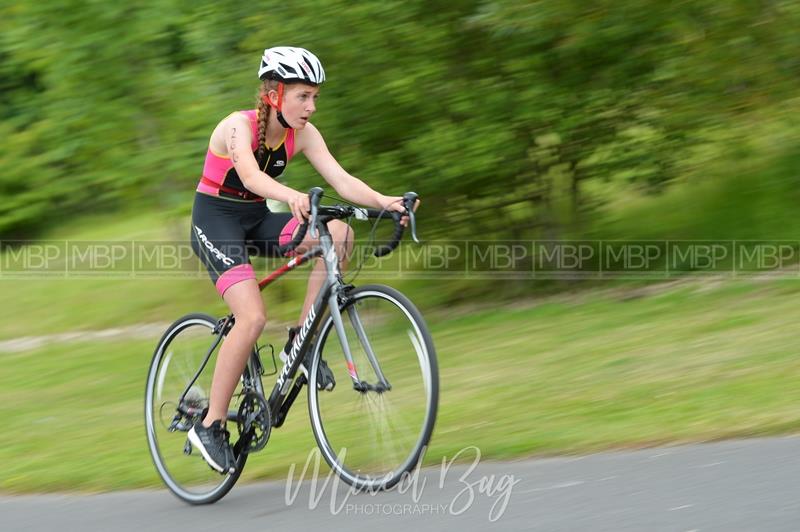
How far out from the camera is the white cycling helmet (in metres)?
5.36

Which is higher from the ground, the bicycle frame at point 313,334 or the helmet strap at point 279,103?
the helmet strap at point 279,103

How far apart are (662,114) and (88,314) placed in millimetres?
7592

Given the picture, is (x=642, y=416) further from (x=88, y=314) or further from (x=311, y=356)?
(x=88, y=314)

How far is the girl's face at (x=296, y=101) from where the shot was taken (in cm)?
540

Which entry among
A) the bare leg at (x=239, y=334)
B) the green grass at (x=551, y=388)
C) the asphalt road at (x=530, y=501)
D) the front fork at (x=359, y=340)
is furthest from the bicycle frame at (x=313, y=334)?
the green grass at (x=551, y=388)

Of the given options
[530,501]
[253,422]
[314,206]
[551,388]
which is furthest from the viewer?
[551,388]

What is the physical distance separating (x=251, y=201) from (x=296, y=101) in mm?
593

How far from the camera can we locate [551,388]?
7.55 m

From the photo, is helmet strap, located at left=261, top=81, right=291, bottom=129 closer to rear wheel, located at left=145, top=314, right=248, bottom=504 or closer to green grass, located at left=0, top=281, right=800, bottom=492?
rear wheel, located at left=145, top=314, right=248, bottom=504

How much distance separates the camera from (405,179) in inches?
416

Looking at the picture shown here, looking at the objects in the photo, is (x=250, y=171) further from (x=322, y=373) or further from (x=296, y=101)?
(x=322, y=373)

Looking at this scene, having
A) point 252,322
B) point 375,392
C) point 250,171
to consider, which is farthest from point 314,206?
point 375,392

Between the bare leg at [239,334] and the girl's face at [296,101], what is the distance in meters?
0.80

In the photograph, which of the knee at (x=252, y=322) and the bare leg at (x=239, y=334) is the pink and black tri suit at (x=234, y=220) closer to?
the bare leg at (x=239, y=334)
